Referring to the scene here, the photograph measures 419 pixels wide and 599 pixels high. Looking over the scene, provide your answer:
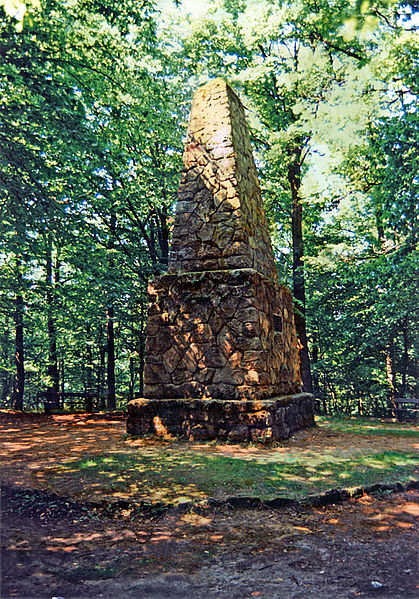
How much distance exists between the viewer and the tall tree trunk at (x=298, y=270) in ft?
40.3

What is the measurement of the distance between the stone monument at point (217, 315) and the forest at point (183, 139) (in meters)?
2.03

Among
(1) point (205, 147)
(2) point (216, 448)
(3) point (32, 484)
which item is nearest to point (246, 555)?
(3) point (32, 484)

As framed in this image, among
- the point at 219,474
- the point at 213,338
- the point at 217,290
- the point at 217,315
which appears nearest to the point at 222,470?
the point at 219,474

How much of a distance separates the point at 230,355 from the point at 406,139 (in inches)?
262

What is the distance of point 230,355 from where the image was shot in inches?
282

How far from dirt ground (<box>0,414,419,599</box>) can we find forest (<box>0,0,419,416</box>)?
4.74 meters

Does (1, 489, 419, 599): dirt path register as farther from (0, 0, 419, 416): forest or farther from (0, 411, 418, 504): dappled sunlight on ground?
(0, 0, 419, 416): forest

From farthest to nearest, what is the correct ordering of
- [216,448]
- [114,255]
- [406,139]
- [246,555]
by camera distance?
[114,255] → [406,139] → [216,448] → [246,555]

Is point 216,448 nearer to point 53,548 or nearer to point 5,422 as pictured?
point 53,548

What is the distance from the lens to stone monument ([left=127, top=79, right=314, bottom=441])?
698 cm

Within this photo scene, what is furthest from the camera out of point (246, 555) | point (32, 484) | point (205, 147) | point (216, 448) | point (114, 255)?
point (114, 255)

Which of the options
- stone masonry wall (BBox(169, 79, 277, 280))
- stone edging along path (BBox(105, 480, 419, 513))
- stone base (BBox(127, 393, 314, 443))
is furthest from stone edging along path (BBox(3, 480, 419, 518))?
stone masonry wall (BBox(169, 79, 277, 280))

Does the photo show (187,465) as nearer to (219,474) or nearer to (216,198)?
(219,474)

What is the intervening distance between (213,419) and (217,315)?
181cm
